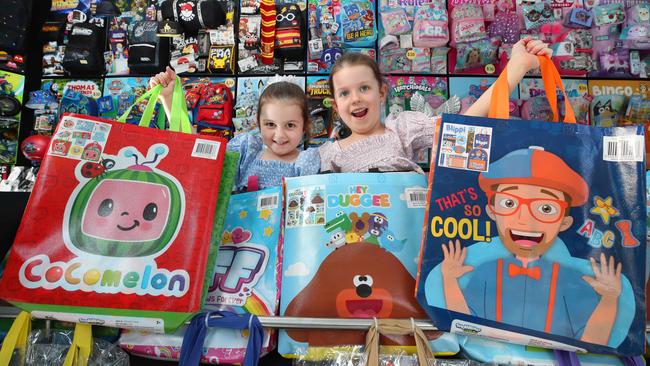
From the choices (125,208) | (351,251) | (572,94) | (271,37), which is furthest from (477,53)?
(125,208)

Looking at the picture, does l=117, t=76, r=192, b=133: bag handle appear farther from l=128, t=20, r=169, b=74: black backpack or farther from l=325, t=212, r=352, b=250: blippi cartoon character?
l=128, t=20, r=169, b=74: black backpack

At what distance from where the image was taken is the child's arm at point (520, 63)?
4.02 ft

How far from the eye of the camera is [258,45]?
3.44m

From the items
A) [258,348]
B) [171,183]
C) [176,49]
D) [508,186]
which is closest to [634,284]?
[508,186]

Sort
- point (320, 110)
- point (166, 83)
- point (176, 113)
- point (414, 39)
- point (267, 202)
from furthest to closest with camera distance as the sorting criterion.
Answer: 1. point (414, 39)
2. point (320, 110)
3. point (166, 83)
4. point (176, 113)
5. point (267, 202)

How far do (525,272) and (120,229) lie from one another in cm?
94

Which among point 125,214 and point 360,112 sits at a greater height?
point 360,112

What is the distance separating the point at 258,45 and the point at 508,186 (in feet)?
9.42

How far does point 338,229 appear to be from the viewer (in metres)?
1.06

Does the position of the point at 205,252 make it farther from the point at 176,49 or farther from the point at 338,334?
the point at 176,49

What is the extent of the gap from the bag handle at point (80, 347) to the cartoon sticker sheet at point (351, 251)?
44 cm

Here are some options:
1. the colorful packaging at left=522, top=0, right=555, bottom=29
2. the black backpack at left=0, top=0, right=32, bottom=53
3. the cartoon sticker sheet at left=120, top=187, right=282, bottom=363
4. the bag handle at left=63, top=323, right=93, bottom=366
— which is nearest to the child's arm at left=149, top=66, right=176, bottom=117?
the cartoon sticker sheet at left=120, top=187, right=282, bottom=363

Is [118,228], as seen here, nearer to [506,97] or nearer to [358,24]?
[506,97]

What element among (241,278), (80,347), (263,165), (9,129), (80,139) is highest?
(9,129)
